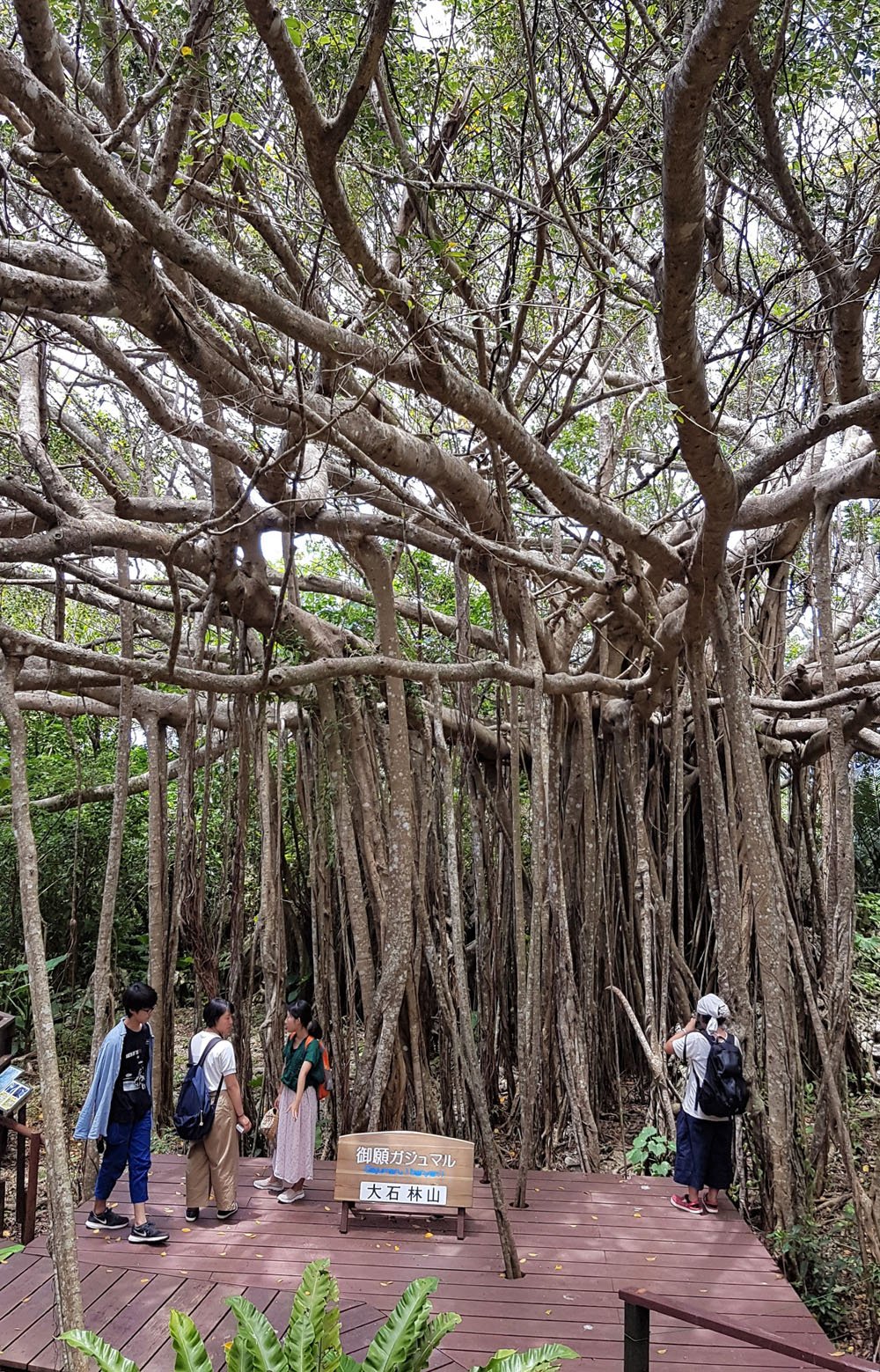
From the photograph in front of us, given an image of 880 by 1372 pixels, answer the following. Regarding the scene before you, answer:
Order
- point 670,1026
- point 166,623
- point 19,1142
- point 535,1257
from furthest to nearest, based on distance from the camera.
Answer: point 166,623 < point 670,1026 < point 19,1142 < point 535,1257

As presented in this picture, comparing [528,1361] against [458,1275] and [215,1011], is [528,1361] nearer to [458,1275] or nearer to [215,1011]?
[458,1275]

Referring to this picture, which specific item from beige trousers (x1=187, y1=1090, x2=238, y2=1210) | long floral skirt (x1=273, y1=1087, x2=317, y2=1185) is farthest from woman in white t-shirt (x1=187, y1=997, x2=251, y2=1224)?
long floral skirt (x1=273, y1=1087, x2=317, y2=1185)

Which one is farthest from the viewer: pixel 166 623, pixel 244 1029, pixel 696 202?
pixel 166 623

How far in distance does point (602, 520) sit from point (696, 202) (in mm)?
1358

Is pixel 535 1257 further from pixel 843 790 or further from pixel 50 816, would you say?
pixel 50 816

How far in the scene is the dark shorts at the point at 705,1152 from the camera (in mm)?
3400

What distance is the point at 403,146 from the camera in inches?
137

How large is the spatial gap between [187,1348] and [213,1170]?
129 cm

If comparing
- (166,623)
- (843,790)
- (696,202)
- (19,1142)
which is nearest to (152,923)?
(19,1142)

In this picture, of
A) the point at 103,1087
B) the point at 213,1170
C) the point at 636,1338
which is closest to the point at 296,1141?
the point at 213,1170

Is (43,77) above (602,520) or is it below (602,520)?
above

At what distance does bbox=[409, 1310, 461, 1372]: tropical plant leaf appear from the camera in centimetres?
217

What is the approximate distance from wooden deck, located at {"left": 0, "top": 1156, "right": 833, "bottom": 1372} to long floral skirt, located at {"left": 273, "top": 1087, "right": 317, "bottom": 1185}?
0.11 meters

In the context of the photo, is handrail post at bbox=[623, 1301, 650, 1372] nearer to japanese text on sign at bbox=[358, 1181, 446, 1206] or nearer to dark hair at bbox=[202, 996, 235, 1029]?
japanese text on sign at bbox=[358, 1181, 446, 1206]
